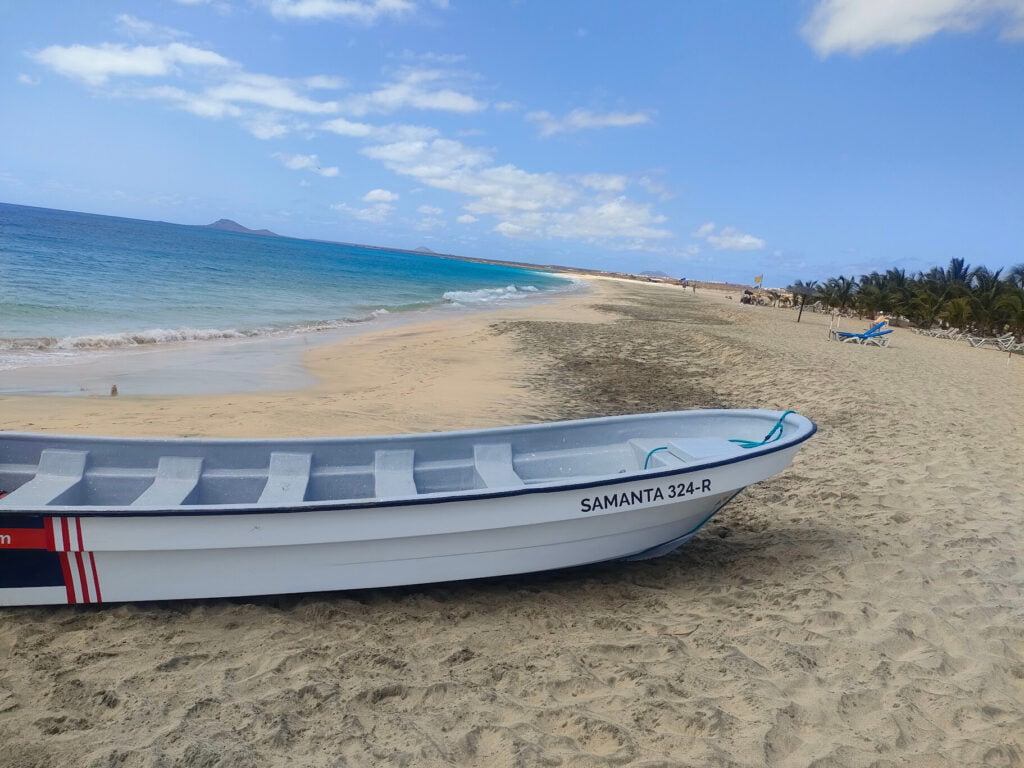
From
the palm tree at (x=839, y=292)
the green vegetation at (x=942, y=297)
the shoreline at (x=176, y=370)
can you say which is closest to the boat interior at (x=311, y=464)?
the shoreline at (x=176, y=370)

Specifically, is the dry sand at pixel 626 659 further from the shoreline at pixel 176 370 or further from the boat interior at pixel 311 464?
the shoreline at pixel 176 370

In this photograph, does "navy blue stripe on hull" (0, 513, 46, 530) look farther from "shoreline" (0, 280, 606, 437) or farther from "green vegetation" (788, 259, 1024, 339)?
"green vegetation" (788, 259, 1024, 339)

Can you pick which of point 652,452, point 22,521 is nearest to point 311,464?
point 22,521

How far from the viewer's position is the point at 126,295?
20.4 metres

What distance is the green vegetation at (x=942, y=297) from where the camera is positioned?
24.3 m

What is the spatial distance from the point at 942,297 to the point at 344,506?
32.7 m

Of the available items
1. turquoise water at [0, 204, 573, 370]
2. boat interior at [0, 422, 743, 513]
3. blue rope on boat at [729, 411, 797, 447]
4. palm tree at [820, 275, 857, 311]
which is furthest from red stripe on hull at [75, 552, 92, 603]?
palm tree at [820, 275, 857, 311]

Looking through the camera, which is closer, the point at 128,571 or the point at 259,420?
the point at 128,571

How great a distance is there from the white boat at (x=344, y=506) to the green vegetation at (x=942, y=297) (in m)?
23.9

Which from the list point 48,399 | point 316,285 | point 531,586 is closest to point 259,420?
point 48,399

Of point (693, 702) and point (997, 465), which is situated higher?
point (997, 465)

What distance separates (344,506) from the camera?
3451 mm

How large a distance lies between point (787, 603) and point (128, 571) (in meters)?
3.89

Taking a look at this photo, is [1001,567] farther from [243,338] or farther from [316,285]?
[316,285]
